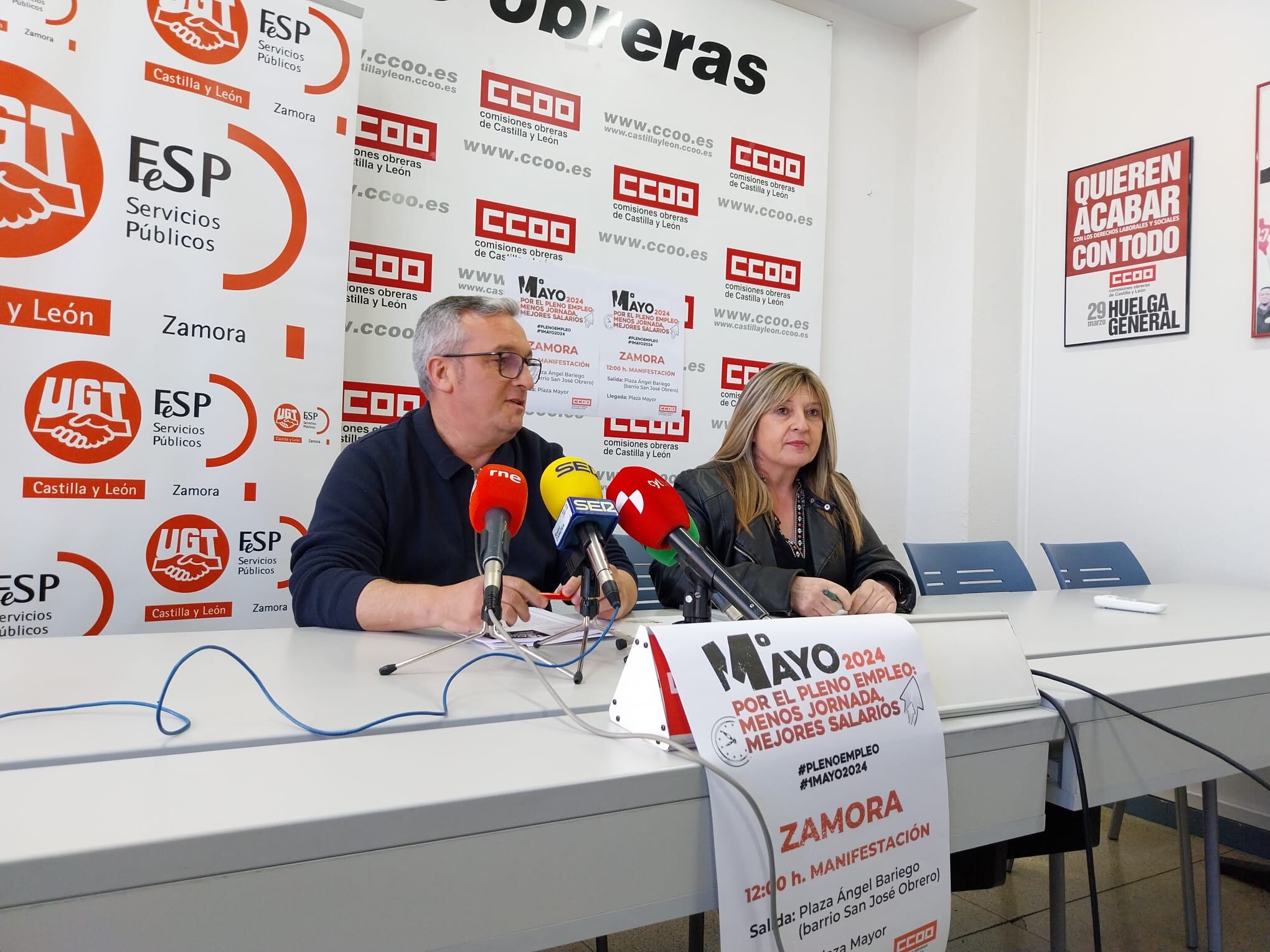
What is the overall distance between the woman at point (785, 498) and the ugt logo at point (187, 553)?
1.20m

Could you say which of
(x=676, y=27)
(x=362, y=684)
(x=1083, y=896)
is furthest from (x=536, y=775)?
(x=676, y=27)

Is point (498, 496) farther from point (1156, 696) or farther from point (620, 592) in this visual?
point (1156, 696)

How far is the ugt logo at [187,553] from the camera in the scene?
2166mm

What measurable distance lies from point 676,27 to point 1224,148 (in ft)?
6.74

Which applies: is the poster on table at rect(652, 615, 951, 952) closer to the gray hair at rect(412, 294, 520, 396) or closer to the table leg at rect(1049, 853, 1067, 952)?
the table leg at rect(1049, 853, 1067, 952)

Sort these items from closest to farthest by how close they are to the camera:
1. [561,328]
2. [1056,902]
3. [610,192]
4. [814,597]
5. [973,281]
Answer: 1. [1056,902]
2. [814,597]
3. [561,328]
4. [610,192]
5. [973,281]

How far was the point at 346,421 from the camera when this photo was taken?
2.71m

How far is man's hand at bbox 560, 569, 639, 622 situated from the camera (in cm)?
137

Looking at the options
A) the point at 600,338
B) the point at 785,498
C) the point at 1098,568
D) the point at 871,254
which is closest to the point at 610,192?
the point at 600,338

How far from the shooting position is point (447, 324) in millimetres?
1825

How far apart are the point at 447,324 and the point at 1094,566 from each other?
2.17 m

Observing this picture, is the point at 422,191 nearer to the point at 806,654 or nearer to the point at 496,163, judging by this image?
the point at 496,163

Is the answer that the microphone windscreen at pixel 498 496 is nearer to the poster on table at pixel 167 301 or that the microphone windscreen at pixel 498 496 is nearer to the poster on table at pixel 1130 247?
the poster on table at pixel 167 301

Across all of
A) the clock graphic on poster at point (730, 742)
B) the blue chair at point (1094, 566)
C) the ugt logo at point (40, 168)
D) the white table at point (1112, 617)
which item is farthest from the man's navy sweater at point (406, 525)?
the blue chair at point (1094, 566)
